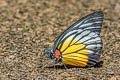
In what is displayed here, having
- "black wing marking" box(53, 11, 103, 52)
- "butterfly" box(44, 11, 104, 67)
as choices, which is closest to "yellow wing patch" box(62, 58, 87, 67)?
"butterfly" box(44, 11, 104, 67)

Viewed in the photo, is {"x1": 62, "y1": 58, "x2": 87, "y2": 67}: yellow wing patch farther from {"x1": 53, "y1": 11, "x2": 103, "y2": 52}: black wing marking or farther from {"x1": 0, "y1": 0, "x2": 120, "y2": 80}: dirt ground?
{"x1": 53, "y1": 11, "x2": 103, "y2": 52}: black wing marking

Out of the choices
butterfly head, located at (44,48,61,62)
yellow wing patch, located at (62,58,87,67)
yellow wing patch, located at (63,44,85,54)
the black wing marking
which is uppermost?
the black wing marking

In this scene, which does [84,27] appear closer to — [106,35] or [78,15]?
[106,35]

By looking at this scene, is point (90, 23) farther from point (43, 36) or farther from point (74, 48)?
point (43, 36)

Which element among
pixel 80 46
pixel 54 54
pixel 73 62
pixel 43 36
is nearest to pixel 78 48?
pixel 80 46

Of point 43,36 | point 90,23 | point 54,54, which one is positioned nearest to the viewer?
point 90,23

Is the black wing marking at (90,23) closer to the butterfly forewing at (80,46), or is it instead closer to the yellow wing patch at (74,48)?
the butterfly forewing at (80,46)

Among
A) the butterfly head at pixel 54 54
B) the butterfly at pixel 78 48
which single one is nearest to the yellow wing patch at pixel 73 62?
the butterfly at pixel 78 48
